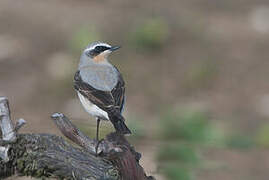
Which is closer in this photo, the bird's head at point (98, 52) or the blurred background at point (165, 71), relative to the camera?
the bird's head at point (98, 52)

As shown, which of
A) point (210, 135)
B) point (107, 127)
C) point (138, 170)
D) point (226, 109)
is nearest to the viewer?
point (138, 170)

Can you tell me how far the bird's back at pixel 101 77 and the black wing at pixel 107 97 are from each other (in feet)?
0.12

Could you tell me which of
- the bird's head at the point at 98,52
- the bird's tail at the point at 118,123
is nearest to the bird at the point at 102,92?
the bird's tail at the point at 118,123

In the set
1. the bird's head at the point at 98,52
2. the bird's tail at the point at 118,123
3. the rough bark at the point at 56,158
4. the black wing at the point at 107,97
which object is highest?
the bird's head at the point at 98,52

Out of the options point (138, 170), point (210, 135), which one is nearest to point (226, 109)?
point (210, 135)

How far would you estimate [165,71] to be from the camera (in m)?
15.0

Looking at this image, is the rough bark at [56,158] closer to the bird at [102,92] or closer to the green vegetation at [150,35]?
the bird at [102,92]

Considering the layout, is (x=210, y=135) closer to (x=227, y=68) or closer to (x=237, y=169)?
(x=237, y=169)

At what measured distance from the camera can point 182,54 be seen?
15.4 meters

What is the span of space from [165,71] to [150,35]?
0.78 meters

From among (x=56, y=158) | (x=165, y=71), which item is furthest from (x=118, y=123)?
(x=165, y=71)

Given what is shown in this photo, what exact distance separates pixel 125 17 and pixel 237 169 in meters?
5.33

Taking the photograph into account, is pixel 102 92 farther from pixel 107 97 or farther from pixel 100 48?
pixel 100 48

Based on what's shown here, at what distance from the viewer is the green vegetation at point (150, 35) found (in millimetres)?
15040
